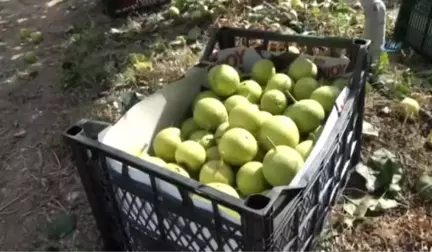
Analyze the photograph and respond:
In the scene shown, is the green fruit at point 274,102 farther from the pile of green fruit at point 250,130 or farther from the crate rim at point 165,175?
the crate rim at point 165,175

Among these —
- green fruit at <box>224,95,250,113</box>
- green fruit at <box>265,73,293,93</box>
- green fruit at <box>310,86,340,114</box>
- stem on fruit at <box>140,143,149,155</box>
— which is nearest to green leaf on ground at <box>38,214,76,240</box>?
stem on fruit at <box>140,143,149,155</box>

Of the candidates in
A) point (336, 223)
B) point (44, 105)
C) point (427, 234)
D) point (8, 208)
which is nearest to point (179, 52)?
point (44, 105)

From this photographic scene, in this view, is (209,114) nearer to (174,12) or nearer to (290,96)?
(290,96)

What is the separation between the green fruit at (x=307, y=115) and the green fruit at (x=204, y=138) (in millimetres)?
259

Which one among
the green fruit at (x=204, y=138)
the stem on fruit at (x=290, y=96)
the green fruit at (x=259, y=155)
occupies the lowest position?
the green fruit at (x=259, y=155)

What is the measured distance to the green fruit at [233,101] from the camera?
173 cm

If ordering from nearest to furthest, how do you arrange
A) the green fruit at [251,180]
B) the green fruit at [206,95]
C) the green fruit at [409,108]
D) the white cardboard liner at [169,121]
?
A: the white cardboard liner at [169,121]
the green fruit at [251,180]
the green fruit at [206,95]
the green fruit at [409,108]

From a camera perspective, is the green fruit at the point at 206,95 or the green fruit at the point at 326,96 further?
the green fruit at the point at 206,95

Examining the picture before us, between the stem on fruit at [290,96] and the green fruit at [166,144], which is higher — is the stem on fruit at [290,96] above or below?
above

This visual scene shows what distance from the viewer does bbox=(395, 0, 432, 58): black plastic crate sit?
8.70 feet

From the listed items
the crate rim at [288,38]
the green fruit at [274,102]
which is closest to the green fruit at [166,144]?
the green fruit at [274,102]

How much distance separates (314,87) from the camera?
5.84 feet

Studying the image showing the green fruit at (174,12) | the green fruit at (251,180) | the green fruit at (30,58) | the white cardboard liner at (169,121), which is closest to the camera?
the white cardboard liner at (169,121)

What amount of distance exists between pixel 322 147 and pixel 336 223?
60cm
